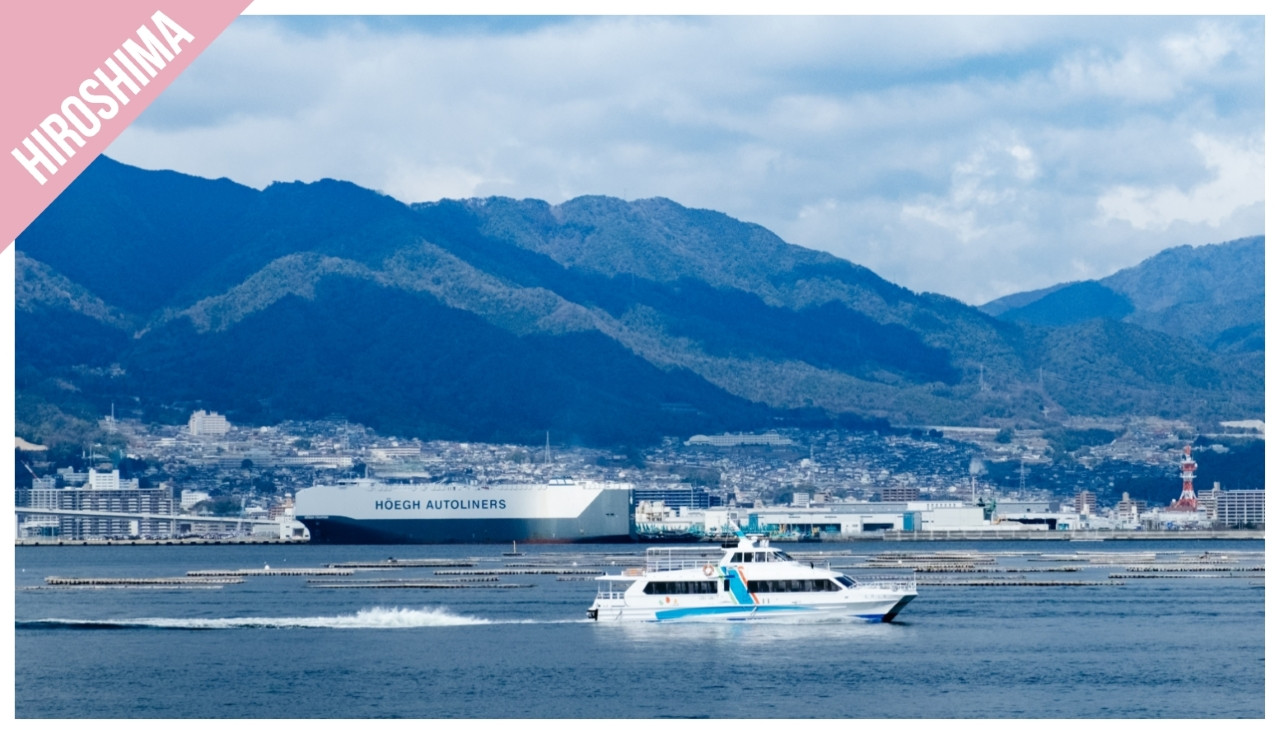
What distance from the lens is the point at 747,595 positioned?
46219 mm

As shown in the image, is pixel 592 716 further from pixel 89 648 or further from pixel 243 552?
pixel 243 552

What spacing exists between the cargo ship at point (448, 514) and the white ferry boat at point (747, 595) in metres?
84.9

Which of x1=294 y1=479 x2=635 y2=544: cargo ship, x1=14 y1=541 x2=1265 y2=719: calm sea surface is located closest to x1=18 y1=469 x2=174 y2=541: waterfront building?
x1=294 y1=479 x2=635 y2=544: cargo ship

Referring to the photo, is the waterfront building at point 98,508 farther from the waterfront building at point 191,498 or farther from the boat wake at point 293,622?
the boat wake at point 293,622

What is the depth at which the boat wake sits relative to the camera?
48906 millimetres

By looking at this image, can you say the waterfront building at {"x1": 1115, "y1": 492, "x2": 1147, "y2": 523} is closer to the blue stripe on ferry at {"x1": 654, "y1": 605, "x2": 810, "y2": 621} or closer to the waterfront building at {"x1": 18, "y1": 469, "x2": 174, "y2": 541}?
the waterfront building at {"x1": 18, "y1": 469, "x2": 174, "y2": 541}

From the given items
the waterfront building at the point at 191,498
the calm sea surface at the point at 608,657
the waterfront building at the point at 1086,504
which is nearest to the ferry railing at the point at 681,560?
the calm sea surface at the point at 608,657

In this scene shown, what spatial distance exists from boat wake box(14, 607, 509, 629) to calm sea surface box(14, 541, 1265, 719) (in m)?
0.12

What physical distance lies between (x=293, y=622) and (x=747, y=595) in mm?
11673

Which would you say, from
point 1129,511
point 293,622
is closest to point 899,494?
point 1129,511

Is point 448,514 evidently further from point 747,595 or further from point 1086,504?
point 747,595

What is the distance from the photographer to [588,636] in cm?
4447

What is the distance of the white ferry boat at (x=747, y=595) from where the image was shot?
4616 cm

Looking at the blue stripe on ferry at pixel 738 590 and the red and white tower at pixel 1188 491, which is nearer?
the blue stripe on ferry at pixel 738 590
